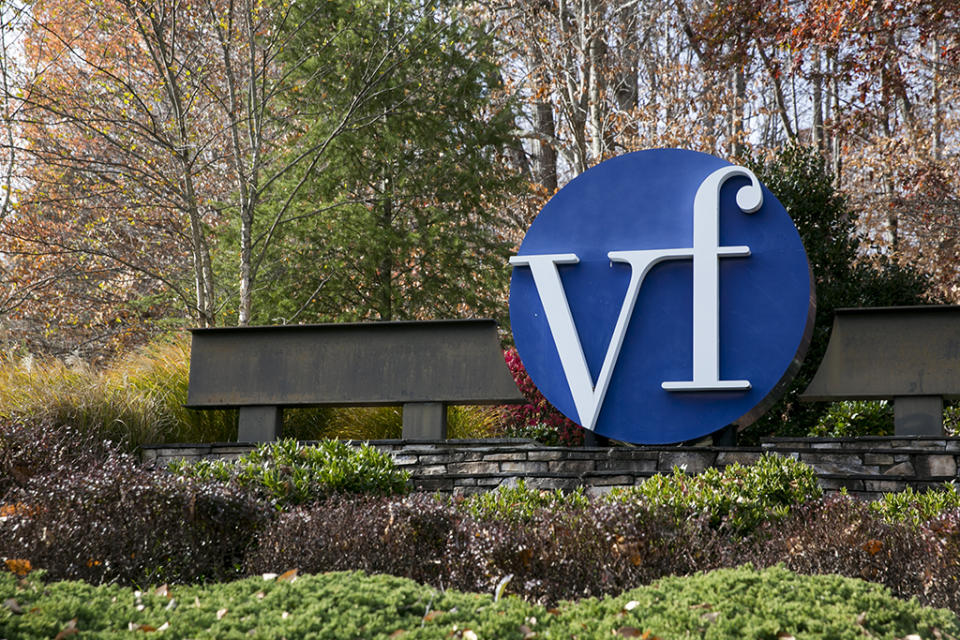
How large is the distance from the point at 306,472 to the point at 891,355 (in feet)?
15.2

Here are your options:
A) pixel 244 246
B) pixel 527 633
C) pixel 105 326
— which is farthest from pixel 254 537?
pixel 105 326

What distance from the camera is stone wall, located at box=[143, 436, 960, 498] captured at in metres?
6.03

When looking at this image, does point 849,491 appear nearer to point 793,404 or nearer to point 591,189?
point 591,189

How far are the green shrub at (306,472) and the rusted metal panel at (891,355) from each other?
3518 mm

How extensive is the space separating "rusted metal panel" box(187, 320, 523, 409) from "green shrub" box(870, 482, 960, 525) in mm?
3095

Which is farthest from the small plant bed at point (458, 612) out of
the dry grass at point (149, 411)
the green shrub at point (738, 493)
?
the dry grass at point (149, 411)

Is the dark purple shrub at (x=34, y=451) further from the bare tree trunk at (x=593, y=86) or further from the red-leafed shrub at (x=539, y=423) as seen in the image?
the bare tree trunk at (x=593, y=86)

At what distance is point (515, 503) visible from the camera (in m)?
5.17

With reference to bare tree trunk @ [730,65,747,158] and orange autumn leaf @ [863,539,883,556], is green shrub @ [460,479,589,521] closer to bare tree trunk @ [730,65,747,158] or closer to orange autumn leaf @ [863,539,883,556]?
orange autumn leaf @ [863,539,883,556]

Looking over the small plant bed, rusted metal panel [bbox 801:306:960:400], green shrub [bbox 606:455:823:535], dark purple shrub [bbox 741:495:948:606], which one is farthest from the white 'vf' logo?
the small plant bed

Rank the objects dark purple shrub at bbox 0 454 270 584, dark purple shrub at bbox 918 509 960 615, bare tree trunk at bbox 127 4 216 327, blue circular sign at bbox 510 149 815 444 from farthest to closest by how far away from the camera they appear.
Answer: bare tree trunk at bbox 127 4 216 327, blue circular sign at bbox 510 149 815 444, dark purple shrub at bbox 0 454 270 584, dark purple shrub at bbox 918 509 960 615

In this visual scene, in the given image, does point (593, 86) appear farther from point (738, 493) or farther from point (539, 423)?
point (738, 493)

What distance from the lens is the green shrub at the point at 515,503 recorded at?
4.84 meters

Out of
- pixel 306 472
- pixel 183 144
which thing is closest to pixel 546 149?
pixel 183 144
